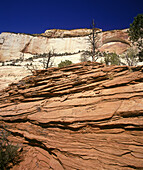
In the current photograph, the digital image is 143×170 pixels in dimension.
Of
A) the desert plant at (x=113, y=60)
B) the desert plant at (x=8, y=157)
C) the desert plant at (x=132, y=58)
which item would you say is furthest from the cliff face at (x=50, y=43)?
the desert plant at (x=8, y=157)

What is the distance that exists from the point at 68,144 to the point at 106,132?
156 centimetres

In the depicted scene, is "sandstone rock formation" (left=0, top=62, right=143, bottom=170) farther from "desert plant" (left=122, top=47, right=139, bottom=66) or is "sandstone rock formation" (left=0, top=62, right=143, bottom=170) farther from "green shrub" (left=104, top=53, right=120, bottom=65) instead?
"desert plant" (left=122, top=47, right=139, bottom=66)

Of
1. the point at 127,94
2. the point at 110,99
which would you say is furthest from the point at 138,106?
the point at 110,99

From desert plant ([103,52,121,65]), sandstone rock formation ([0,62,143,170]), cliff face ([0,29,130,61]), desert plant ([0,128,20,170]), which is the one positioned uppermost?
cliff face ([0,29,130,61])

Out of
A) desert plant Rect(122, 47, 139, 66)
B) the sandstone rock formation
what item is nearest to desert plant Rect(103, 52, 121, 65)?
Result: desert plant Rect(122, 47, 139, 66)

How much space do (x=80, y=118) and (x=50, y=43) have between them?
50976 mm

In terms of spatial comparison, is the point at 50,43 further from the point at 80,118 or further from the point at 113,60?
the point at 80,118

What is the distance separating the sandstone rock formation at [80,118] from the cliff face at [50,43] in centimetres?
3853

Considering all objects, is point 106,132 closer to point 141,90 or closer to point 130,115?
point 130,115

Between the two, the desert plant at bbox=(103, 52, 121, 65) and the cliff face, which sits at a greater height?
the cliff face

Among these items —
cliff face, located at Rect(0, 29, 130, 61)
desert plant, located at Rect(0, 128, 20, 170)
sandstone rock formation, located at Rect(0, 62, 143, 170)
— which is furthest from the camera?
cliff face, located at Rect(0, 29, 130, 61)

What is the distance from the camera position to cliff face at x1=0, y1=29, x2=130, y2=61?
41.8 m

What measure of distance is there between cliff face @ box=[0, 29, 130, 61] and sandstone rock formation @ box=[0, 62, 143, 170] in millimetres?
38529

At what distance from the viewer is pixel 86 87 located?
18.4 feet
